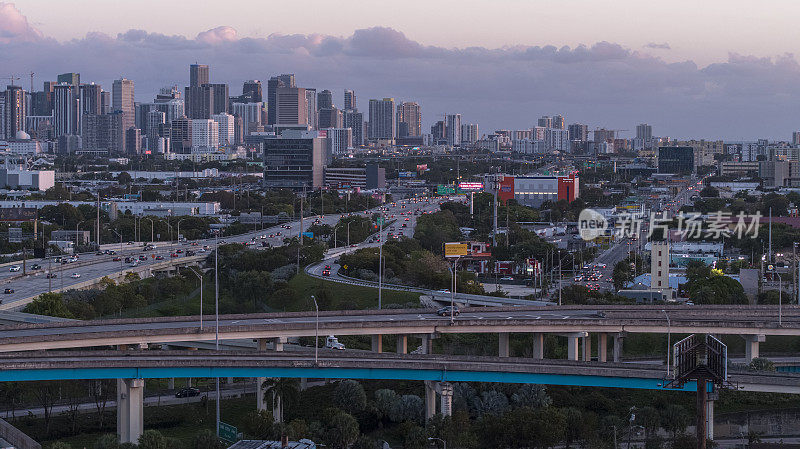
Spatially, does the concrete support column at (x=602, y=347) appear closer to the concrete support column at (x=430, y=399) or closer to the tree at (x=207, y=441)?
the concrete support column at (x=430, y=399)

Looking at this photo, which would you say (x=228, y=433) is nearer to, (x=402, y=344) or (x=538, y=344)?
(x=402, y=344)

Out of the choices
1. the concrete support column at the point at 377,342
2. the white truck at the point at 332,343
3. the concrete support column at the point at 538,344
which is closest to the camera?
the concrete support column at the point at 377,342

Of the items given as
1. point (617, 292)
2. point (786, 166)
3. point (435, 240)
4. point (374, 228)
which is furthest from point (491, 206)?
point (786, 166)

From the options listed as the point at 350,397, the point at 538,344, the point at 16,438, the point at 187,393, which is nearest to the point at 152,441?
the point at 16,438

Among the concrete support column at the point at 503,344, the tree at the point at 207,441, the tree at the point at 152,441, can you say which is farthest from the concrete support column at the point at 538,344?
the tree at the point at 152,441

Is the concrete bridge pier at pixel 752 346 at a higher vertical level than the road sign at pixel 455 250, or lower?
lower

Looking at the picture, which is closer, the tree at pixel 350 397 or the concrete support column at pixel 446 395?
the concrete support column at pixel 446 395

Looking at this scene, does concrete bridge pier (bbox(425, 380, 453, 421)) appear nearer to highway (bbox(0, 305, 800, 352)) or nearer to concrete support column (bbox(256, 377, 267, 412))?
concrete support column (bbox(256, 377, 267, 412))
